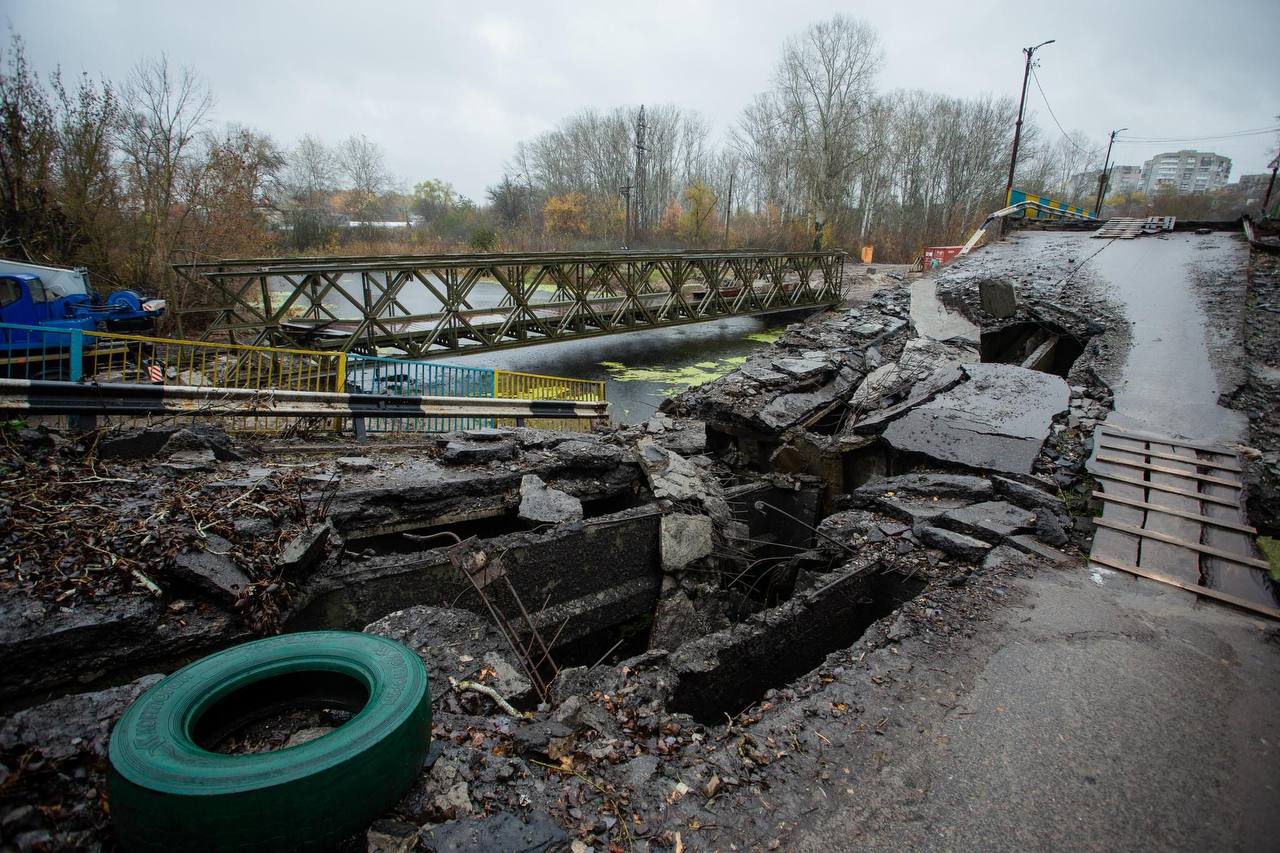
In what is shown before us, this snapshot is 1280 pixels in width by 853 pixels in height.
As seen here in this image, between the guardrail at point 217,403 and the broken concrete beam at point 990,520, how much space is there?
4756mm

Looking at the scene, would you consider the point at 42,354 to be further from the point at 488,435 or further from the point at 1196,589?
the point at 1196,589

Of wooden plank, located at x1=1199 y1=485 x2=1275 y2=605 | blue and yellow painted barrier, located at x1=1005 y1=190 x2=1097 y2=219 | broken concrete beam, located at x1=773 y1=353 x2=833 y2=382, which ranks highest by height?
blue and yellow painted barrier, located at x1=1005 y1=190 x2=1097 y2=219

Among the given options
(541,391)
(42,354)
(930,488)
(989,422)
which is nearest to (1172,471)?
(989,422)

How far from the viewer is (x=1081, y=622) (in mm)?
3408

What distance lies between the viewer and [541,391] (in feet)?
33.6

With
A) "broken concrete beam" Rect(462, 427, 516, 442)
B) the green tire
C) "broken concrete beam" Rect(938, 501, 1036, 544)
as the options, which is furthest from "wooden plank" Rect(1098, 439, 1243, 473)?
the green tire

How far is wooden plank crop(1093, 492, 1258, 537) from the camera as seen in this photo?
4.17 meters

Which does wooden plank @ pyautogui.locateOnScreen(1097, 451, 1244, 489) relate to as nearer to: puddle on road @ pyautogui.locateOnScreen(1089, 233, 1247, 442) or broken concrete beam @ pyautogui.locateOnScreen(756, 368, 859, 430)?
puddle on road @ pyautogui.locateOnScreen(1089, 233, 1247, 442)

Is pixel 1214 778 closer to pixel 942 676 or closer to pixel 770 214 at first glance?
pixel 942 676

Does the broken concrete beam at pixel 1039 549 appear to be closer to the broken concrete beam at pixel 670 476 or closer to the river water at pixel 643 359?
the broken concrete beam at pixel 670 476

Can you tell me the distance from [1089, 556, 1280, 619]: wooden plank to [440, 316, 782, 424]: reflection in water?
27.8 ft

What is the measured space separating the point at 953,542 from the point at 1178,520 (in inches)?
70.1

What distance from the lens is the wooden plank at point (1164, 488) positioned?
4.43 meters

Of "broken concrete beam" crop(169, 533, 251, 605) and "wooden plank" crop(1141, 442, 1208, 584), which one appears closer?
"broken concrete beam" crop(169, 533, 251, 605)
